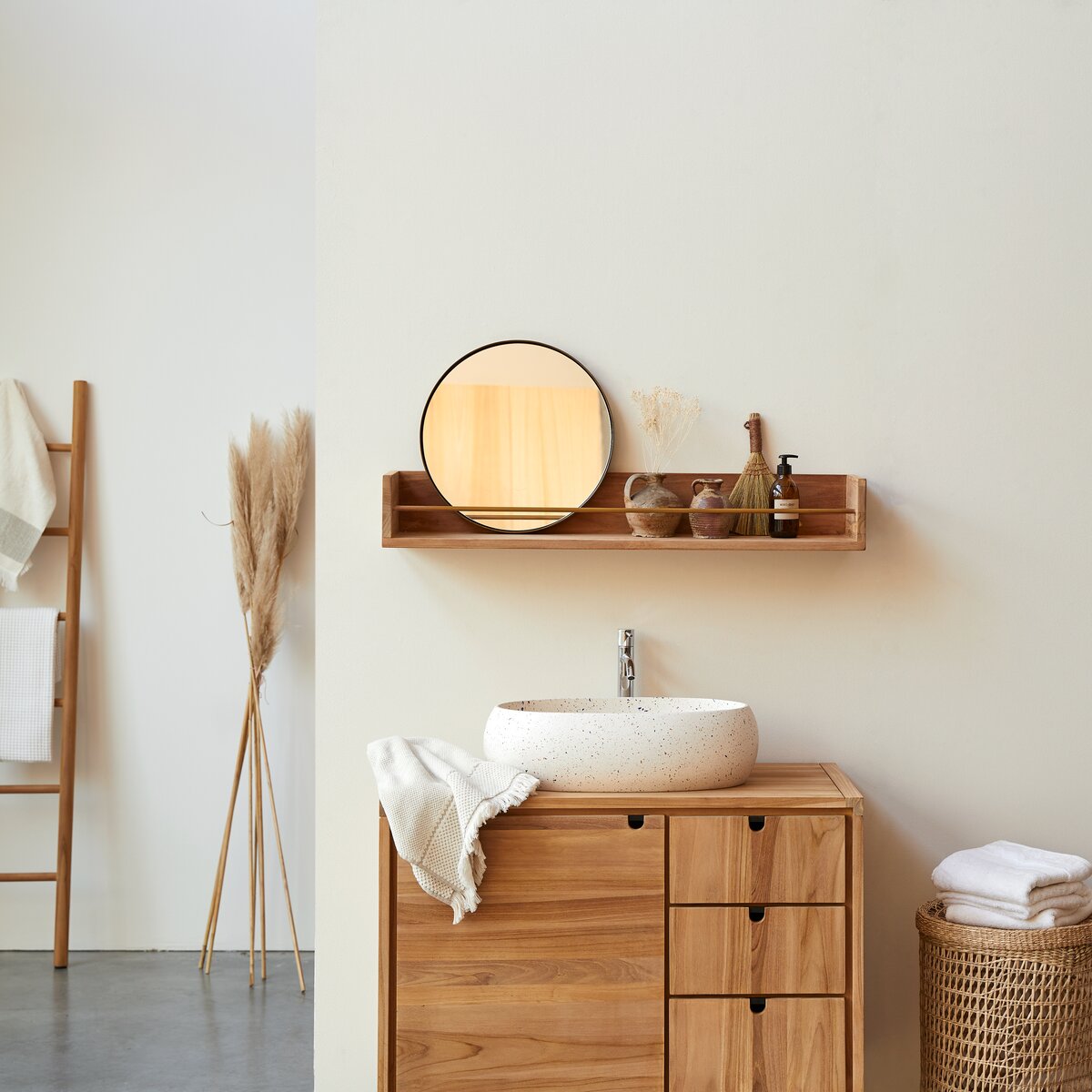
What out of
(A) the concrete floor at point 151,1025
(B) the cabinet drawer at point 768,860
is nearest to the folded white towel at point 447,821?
(B) the cabinet drawer at point 768,860

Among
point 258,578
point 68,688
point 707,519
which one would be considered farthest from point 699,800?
point 68,688

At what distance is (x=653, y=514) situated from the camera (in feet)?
7.76

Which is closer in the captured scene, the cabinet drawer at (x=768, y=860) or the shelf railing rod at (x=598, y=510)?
the cabinet drawer at (x=768, y=860)

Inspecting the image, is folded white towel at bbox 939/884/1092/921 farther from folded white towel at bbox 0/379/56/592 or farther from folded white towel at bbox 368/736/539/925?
folded white towel at bbox 0/379/56/592

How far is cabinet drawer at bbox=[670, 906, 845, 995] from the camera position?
2.04m

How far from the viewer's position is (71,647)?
348cm

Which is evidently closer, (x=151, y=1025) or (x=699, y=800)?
(x=699, y=800)

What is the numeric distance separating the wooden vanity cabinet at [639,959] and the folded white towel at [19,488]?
200 cm

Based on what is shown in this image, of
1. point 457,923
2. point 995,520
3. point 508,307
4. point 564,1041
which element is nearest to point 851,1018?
point 564,1041

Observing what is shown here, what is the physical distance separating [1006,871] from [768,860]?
1.52 feet

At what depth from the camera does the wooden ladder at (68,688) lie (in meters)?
3.41

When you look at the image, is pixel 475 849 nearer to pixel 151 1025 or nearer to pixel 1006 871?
pixel 1006 871

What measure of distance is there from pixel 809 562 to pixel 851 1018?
0.92 m

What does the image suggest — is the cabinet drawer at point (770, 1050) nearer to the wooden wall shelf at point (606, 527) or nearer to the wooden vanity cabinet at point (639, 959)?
the wooden vanity cabinet at point (639, 959)
